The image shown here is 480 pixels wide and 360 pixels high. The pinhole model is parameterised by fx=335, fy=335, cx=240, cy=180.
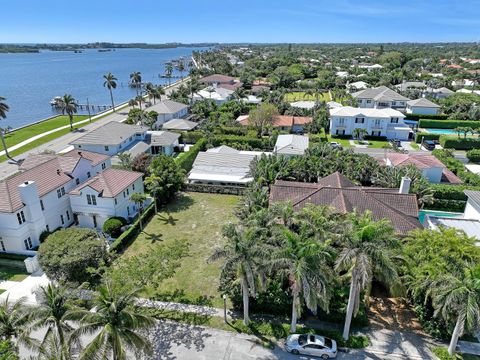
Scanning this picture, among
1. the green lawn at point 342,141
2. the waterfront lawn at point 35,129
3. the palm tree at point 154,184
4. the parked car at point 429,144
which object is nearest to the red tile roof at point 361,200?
the palm tree at point 154,184

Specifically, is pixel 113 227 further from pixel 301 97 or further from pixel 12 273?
pixel 301 97

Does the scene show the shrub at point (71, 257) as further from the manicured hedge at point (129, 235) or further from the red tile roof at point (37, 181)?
the red tile roof at point (37, 181)

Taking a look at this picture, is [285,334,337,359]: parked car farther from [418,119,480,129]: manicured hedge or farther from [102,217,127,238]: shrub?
[418,119,480,129]: manicured hedge

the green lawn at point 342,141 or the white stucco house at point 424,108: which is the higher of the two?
the white stucco house at point 424,108

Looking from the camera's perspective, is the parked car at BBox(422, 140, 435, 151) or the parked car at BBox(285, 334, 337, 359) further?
the parked car at BBox(422, 140, 435, 151)

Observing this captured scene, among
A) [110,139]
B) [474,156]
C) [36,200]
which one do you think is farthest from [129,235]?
[474,156]

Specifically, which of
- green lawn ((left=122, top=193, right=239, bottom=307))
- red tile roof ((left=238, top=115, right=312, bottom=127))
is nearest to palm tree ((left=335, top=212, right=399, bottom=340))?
green lawn ((left=122, top=193, right=239, bottom=307))
